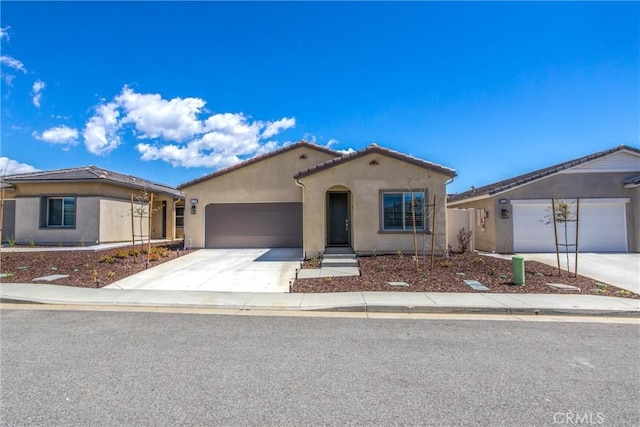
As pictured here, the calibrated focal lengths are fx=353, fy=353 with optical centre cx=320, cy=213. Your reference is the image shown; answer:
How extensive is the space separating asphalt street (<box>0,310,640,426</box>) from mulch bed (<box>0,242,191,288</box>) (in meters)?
3.95

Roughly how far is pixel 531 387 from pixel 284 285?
6.61m

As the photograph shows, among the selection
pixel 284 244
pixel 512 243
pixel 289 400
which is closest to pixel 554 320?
pixel 289 400

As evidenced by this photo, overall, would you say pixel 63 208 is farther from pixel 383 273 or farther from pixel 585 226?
pixel 585 226

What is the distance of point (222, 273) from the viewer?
11.1 metres

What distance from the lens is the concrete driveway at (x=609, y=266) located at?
388 inches

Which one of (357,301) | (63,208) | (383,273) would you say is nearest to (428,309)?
(357,301)

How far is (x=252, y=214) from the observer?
17.7 m

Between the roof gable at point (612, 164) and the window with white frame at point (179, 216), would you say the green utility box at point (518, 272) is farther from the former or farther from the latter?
the window with white frame at point (179, 216)

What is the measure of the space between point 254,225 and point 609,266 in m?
14.4

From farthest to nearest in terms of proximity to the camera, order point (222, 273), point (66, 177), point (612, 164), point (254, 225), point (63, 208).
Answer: point (63, 208)
point (254, 225)
point (66, 177)
point (612, 164)
point (222, 273)

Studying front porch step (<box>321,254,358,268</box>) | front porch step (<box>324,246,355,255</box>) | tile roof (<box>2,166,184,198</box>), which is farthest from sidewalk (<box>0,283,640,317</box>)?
tile roof (<box>2,166,184,198</box>)

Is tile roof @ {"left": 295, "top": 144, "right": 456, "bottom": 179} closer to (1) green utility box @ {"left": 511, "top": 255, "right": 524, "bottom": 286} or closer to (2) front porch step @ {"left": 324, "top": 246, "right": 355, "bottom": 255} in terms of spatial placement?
(2) front porch step @ {"left": 324, "top": 246, "right": 355, "bottom": 255}

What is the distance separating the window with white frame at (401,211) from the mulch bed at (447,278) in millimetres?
1375

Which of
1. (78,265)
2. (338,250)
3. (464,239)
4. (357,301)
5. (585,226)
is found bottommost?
(357,301)
